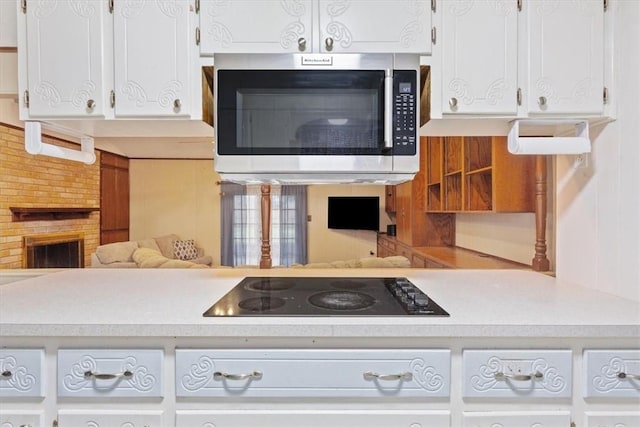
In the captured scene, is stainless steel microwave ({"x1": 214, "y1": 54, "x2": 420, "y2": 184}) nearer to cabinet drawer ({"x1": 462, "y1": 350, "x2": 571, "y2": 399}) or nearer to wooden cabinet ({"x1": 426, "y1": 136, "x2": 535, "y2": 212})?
cabinet drawer ({"x1": 462, "y1": 350, "x2": 571, "y2": 399})

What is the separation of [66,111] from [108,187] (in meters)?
5.30

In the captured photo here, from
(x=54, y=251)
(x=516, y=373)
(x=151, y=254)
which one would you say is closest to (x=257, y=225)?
(x=151, y=254)

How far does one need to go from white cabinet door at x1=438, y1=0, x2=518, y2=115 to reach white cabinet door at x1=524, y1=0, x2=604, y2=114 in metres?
0.07

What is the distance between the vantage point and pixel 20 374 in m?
0.97

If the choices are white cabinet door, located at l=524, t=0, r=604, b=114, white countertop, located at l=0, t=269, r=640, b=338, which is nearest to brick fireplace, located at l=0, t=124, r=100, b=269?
white countertop, located at l=0, t=269, r=640, b=338

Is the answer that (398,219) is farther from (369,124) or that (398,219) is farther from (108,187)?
(108,187)

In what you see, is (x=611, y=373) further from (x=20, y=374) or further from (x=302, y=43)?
(x=20, y=374)

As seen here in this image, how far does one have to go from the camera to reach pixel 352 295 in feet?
4.16

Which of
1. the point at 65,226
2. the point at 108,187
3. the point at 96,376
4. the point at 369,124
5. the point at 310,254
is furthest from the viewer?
the point at 310,254

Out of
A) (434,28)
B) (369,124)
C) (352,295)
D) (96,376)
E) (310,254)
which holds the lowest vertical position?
(310,254)

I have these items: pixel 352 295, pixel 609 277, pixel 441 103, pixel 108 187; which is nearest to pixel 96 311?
pixel 352 295
